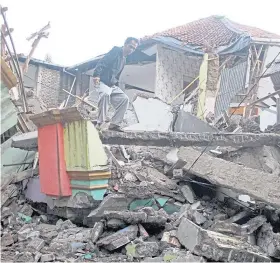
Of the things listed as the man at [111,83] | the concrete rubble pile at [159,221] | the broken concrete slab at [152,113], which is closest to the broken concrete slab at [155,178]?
the concrete rubble pile at [159,221]

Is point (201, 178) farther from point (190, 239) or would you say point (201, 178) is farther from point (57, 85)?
point (57, 85)

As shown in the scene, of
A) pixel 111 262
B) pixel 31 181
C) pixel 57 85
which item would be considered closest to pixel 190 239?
pixel 111 262

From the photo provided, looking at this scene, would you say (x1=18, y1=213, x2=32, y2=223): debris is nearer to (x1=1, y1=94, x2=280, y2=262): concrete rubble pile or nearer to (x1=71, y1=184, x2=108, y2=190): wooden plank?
(x1=1, y1=94, x2=280, y2=262): concrete rubble pile

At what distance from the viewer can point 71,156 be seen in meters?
4.55

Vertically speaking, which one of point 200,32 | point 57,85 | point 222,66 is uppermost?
point 200,32

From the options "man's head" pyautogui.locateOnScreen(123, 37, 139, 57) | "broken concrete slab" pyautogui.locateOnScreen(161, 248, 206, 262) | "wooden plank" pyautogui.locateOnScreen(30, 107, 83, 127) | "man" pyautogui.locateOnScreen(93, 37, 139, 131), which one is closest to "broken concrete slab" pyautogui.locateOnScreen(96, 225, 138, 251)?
"broken concrete slab" pyautogui.locateOnScreen(161, 248, 206, 262)

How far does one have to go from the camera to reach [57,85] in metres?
16.9

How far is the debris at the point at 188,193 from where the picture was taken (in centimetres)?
494

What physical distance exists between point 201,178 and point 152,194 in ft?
2.53

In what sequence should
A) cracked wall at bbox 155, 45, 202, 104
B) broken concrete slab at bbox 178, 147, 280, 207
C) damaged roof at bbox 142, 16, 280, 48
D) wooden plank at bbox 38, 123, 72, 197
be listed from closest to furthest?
1. broken concrete slab at bbox 178, 147, 280, 207
2. wooden plank at bbox 38, 123, 72, 197
3. damaged roof at bbox 142, 16, 280, 48
4. cracked wall at bbox 155, 45, 202, 104

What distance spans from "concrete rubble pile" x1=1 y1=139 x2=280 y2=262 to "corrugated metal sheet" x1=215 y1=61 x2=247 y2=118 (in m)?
5.61

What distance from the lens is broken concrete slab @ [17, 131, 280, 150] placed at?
17.7 feet

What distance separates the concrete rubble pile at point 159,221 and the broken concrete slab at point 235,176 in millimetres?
14

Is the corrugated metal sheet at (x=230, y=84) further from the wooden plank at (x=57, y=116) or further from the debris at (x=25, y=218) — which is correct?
the debris at (x=25, y=218)
